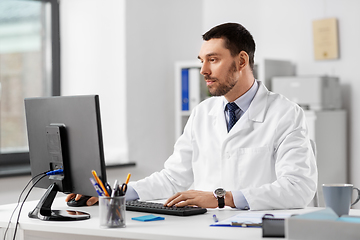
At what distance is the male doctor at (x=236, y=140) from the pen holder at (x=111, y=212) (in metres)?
0.42

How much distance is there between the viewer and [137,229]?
4.64 ft

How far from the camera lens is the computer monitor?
1554 mm

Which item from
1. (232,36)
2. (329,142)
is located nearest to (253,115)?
(232,36)

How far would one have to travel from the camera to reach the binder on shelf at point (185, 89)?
3.87 meters

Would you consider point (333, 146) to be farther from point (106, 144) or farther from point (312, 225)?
point (312, 225)

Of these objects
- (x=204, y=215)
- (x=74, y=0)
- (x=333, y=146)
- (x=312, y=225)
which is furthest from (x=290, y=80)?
(x=312, y=225)

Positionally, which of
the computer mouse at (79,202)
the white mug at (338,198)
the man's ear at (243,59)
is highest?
the man's ear at (243,59)

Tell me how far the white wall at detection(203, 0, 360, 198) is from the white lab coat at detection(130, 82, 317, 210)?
1.56 m

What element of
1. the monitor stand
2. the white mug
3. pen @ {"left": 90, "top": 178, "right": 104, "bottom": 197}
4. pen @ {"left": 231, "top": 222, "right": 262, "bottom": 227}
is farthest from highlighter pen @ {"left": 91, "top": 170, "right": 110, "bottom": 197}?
the white mug

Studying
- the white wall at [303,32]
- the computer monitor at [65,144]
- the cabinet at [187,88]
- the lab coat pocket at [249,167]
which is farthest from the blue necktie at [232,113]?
the cabinet at [187,88]

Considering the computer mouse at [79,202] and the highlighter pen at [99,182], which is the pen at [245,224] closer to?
the highlighter pen at [99,182]

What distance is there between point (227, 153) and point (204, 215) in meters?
0.43

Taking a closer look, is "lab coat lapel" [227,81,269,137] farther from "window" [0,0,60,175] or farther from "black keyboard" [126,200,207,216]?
"window" [0,0,60,175]

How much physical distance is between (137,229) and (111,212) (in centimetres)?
9
